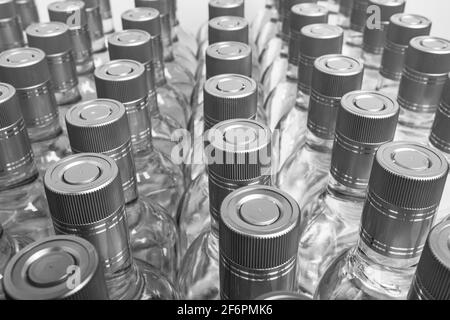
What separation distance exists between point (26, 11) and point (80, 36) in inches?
10.5

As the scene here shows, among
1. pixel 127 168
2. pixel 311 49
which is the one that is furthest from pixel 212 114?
pixel 311 49

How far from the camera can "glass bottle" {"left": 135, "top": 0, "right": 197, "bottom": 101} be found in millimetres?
953

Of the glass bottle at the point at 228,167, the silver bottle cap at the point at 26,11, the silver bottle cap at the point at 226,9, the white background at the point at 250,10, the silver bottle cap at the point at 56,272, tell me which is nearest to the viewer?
the silver bottle cap at the point at 56,272

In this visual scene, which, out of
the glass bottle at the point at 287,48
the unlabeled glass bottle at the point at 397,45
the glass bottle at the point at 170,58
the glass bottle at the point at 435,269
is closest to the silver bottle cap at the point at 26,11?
the glass bottle at the point at 170,58

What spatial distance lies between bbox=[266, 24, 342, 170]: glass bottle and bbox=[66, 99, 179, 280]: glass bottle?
0.72 ft

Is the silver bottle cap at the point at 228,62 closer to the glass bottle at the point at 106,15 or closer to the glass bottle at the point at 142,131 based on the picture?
the glass bottle at the point at 142,131

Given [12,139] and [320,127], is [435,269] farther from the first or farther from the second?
[12,139]

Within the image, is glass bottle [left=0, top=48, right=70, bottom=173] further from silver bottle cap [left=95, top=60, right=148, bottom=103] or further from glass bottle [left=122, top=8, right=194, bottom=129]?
glass bottle [left=122, top=8, right=194, bottom=129]

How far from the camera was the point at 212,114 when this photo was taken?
614 millimetres

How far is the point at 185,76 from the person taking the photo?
1038 millimetres

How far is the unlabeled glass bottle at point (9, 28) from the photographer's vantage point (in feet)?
3.00

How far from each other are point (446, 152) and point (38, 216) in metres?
0.55

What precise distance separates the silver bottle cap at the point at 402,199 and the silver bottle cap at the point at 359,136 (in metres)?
0.05
